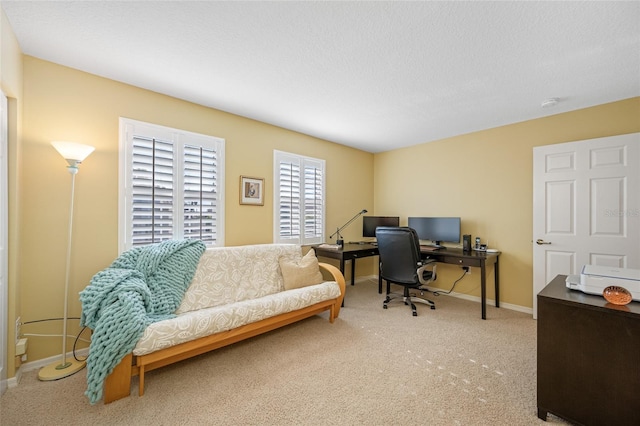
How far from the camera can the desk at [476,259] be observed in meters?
3.12

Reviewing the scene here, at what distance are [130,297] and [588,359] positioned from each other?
286cm

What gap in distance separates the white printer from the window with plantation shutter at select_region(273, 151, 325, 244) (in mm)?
2957

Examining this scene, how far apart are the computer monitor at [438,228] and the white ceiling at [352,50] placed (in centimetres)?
156

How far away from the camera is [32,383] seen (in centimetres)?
193

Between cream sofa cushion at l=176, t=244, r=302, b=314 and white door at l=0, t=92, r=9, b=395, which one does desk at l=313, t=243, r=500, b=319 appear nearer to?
cream sofa cushion at l=176, t=244, r=302, b=314

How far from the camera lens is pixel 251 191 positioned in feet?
11.2

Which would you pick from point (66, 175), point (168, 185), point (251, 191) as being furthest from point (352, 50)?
point (66, 175)

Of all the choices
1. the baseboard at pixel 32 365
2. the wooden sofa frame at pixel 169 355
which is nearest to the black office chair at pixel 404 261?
the wooden sofa frame at pixel 169 355

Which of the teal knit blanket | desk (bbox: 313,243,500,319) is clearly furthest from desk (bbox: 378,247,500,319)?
the teal knit blanket

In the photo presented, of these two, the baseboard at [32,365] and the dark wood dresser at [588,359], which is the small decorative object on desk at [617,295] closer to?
the dark wood dresser at [588,359]

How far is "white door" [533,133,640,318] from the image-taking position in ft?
8.82

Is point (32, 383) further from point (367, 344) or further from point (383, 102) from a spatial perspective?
point (383, 102)

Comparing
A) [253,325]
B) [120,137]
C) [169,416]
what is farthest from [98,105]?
[169,416]

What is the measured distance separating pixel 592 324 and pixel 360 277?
11.4 feet
